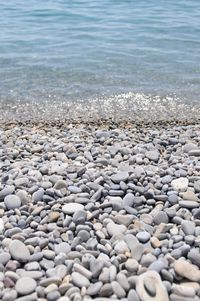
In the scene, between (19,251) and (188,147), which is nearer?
(19,251)

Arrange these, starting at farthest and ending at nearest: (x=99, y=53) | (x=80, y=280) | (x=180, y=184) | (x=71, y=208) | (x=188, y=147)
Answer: (x=99, y=53) → (x=188, y=147) → (x=180, y=184) → (x=71, y=208) → (x=80, y=280)

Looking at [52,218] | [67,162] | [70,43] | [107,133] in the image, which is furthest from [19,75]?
[52,218]

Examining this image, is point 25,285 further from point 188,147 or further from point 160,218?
point 188,147

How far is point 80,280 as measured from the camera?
2748 millimetres

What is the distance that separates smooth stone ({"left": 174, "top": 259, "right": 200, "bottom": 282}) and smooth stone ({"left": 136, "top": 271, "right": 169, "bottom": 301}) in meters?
0.14

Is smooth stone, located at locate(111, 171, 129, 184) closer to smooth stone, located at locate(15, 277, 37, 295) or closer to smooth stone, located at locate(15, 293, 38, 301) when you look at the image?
smooth stone, located at locate(15, 277, 37, 295)

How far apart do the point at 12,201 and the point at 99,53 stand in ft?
18.8

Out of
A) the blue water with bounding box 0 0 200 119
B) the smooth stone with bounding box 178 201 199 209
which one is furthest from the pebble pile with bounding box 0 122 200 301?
the blue water with bounding box 0 0 200 119

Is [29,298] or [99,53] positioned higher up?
[99,53]

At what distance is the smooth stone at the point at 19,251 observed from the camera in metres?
2.95

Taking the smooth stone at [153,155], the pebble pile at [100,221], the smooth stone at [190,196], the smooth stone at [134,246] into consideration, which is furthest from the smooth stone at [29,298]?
the smooth stone at [153,155]

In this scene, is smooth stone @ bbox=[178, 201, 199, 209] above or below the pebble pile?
above

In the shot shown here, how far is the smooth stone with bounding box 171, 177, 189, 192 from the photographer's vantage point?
3.76m

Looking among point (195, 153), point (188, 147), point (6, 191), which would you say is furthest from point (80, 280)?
point (188, 147)
